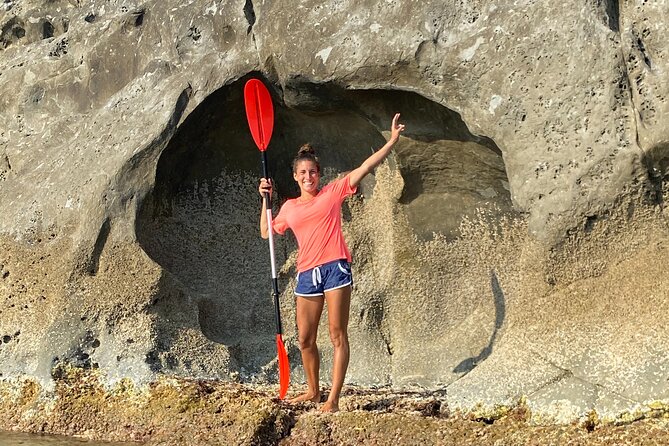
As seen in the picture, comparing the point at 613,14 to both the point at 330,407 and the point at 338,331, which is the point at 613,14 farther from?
the point at 330,407

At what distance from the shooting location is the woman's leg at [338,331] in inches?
211

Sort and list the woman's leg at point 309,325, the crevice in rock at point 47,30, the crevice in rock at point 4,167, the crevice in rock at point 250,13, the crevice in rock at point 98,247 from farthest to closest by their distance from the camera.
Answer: the crevice in rock at point 47,30
the crevice in rock at point 4,167
the crevice in rock at point 250,13
the crevice in rock at point 98,247
the woman's leg at point 309,325

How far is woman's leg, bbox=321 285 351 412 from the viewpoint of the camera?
Answer: 17.6 feet

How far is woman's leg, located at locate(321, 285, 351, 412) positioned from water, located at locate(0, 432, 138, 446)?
4.09 ft

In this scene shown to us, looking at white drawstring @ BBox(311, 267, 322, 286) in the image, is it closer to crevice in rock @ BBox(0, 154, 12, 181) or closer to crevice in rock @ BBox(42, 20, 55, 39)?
crevice in rock @ BBox(0, 154, 12, 181)

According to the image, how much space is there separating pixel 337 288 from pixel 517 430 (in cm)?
122

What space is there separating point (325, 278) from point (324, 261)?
10 centimetres

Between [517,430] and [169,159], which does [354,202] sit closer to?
[169,159]

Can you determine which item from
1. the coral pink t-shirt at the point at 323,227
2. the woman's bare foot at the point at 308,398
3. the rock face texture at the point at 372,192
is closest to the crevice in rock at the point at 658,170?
the rock face texture at the point at 372,192

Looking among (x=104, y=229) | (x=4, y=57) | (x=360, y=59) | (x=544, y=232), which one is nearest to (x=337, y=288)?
(x=544, y=232)

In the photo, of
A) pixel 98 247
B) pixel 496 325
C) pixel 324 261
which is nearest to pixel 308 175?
pixel 324 261

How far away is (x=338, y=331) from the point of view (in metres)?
5.37

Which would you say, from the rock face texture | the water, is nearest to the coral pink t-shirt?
the rock face texture

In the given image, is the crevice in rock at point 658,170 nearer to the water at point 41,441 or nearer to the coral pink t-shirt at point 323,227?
the coral pink t-shirt at point 323,227
